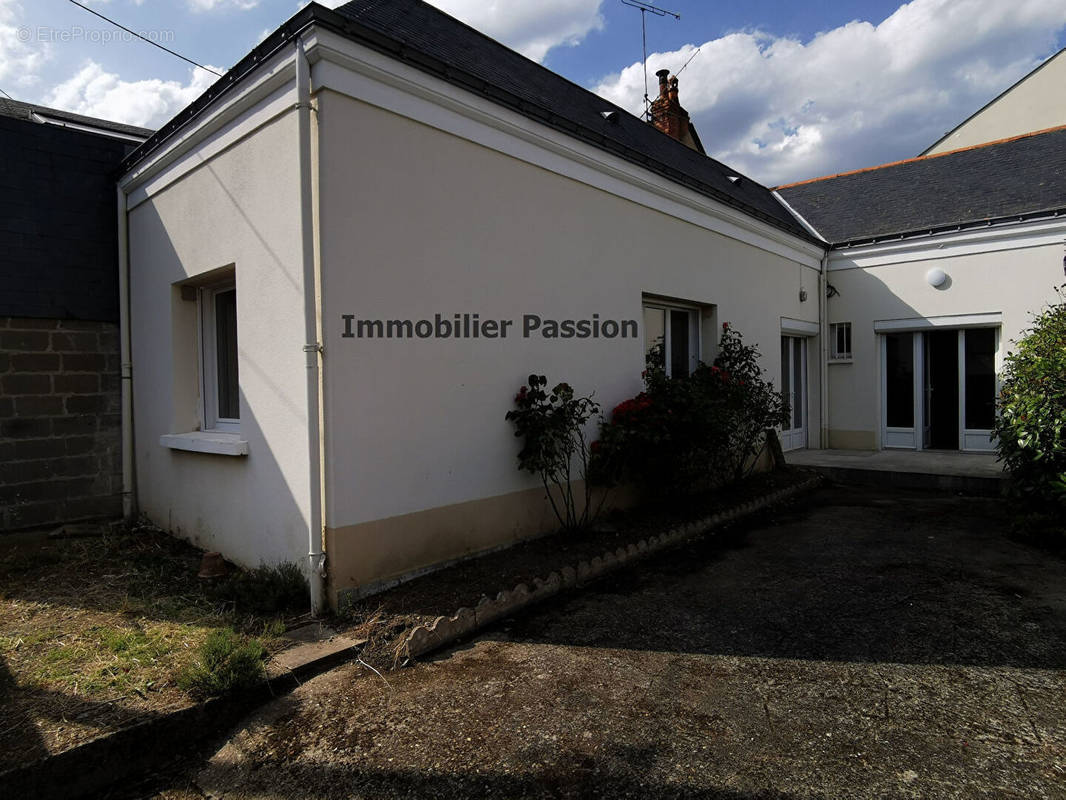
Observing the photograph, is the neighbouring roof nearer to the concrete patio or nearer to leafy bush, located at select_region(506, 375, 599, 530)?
leafy bush, located at select_region(506, 375, 599, 530)

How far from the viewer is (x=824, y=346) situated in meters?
11.1

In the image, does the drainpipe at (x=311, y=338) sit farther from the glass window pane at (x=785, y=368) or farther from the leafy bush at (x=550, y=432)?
the glass window pane at (x=785, y=368)

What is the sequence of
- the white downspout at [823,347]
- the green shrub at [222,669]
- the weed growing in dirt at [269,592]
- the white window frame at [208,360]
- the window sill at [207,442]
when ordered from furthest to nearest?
the white downspout at [823,347], the white window frame at [208,360], the window sill at [207,442], the weed growing in dirt at [269,592], the green shrub at [222,669]

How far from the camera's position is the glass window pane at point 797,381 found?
35.8ft

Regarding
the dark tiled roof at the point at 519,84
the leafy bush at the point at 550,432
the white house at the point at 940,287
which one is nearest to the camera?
the dark tiled roof at the point at 519,84

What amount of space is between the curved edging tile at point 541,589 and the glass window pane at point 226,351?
2931mm

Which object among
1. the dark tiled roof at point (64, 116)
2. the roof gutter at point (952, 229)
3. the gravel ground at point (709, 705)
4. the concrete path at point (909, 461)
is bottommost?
the gravel ground at point (709, 705)

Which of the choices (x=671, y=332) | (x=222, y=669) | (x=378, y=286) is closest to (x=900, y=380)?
(x=671, y=332)

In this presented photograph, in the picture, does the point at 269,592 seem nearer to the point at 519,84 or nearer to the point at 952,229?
the point at 519,84

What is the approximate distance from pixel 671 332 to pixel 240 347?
199 inches

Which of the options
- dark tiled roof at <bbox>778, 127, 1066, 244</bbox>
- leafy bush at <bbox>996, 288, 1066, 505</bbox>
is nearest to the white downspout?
dark tiled roof at <bbox>778, 127, 1066, 244</bbox>

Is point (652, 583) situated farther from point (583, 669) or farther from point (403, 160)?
point (403, 160)

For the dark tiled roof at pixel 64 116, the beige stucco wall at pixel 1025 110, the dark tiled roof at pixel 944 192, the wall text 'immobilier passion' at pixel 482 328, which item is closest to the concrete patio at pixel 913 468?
the dark tiled roof at pixel 944 192

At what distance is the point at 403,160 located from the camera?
419 centimetres
